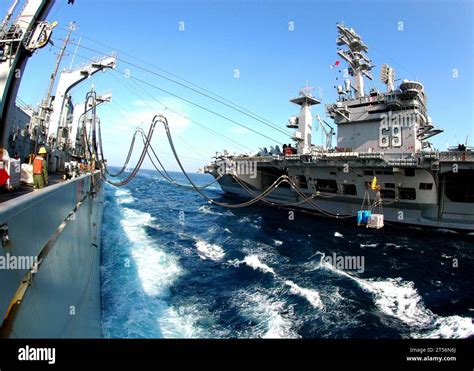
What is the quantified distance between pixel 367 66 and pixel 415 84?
28.8 feet

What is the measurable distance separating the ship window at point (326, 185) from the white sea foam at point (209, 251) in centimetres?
1456

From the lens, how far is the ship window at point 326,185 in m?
26.8

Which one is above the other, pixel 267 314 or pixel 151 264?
pixel 151 264

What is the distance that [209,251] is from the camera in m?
15.9

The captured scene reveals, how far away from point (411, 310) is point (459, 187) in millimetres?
17777

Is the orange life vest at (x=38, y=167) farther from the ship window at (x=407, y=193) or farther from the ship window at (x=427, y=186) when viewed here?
the ship window at (x=407, y=193)

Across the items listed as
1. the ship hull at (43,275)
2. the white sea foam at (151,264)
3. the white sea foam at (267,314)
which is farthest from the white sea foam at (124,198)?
the ship hull at (43,275)

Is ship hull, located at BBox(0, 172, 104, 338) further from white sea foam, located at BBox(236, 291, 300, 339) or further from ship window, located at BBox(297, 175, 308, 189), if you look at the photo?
ship window, located at BBox(297, 175, 308, 189)

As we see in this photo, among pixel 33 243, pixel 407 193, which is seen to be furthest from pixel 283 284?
pixel 407 193

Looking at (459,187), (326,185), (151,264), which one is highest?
(326,185)

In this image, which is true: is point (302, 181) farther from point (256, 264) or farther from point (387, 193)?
point (256, 264)
